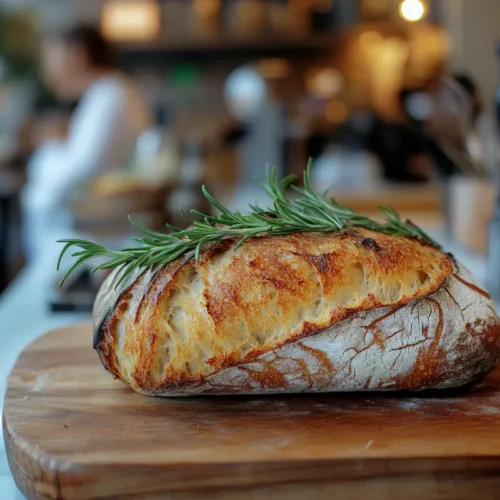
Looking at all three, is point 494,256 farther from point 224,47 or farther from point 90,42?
point 224,47

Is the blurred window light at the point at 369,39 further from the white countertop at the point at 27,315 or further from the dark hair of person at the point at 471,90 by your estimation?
the white countertop at the point at 27,315

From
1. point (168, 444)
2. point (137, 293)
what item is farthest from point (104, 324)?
point (168, 444)

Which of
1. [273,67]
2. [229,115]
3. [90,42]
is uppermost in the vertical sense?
[273,67]

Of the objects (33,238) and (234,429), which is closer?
(234,429)

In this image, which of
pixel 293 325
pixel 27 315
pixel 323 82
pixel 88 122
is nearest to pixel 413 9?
pixel 27 315

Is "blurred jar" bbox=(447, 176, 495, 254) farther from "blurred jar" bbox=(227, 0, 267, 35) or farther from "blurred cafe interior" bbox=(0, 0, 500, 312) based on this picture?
"blurred jar" bbox=(227, 0, 267, 35)

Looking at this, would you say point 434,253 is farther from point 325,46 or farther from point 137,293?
point 325,46
